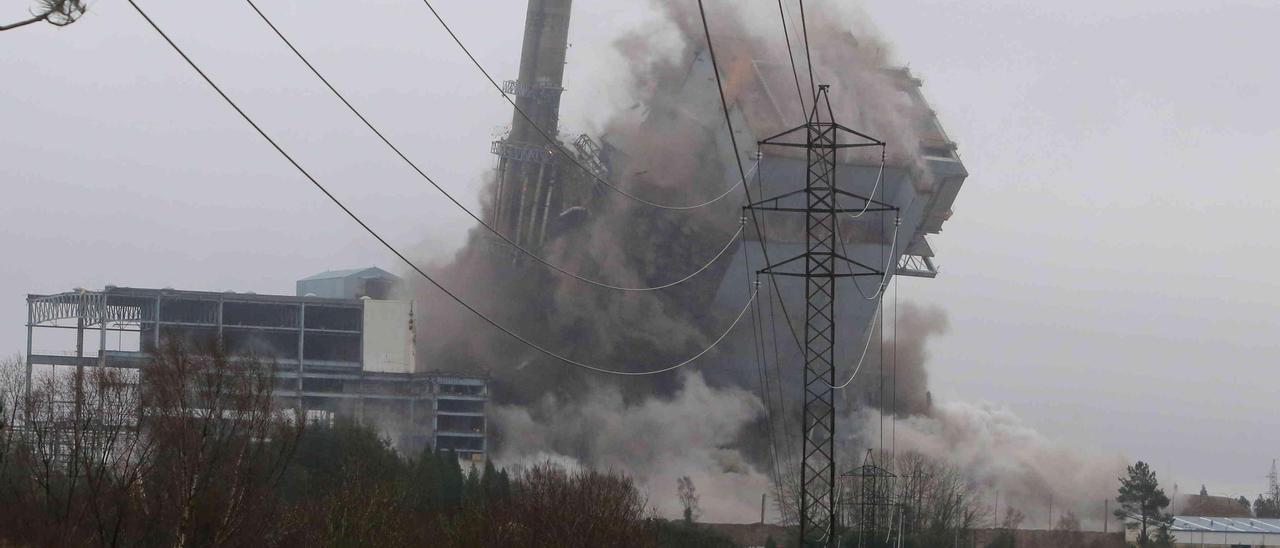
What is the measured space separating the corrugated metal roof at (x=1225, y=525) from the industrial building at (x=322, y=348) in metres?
34.2

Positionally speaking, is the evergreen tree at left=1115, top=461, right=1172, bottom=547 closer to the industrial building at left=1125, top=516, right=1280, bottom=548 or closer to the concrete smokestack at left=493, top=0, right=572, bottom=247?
the industrial building at left=1125, top=516, right=1280, bottom=548

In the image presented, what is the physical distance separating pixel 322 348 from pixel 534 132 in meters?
16.6

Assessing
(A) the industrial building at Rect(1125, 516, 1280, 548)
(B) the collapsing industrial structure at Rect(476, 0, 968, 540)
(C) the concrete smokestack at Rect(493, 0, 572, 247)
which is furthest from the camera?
(C) the concrete smokestack at Rect(493, 0, 572, 247)

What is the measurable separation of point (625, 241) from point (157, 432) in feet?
152

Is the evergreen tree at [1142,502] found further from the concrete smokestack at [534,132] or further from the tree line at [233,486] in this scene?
the concrete smokestack at [534,132]

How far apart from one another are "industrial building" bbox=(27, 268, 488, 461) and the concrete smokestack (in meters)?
8.47

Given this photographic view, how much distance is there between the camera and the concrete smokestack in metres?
79.6

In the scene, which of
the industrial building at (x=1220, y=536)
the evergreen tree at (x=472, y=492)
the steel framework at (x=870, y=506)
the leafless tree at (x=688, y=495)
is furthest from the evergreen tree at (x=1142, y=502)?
the evergreen tree at (x=472, y=492)

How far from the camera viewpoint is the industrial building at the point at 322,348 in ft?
267

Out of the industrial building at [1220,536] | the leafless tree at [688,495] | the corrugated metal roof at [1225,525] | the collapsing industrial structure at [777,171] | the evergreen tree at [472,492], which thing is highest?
the collapsing industrial structure at [777,171]

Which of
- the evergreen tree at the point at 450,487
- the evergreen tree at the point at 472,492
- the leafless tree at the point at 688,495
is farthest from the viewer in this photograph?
the leafless tree at the point at 688,495

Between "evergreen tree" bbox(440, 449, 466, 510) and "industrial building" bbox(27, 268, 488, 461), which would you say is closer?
"evergreen tree" bbox(440, 449, 466, 510)

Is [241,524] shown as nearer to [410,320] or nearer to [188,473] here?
[188,473]

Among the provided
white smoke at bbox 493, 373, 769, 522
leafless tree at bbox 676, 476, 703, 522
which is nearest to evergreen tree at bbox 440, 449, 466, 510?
leafless tree at bbox 676, 476, 703, 522
